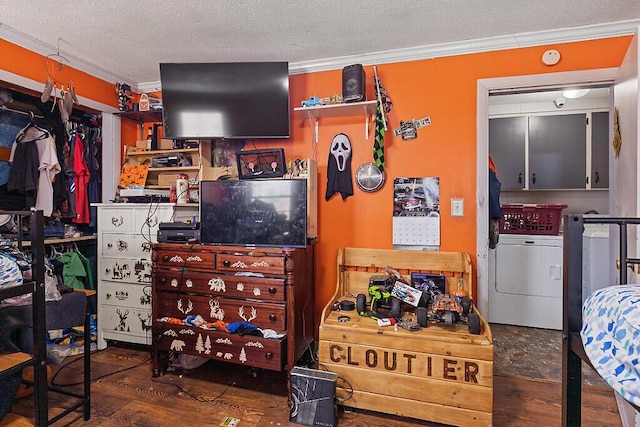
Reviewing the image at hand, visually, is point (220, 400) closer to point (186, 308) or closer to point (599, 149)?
point (186, 308)

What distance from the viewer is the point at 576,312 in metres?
0.93

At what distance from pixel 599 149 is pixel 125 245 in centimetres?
460

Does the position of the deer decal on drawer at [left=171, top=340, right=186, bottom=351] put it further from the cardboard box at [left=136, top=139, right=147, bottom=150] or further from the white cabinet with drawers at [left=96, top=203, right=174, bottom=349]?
the cardboard box at [left=136, top=139, right=147, bottom=150]

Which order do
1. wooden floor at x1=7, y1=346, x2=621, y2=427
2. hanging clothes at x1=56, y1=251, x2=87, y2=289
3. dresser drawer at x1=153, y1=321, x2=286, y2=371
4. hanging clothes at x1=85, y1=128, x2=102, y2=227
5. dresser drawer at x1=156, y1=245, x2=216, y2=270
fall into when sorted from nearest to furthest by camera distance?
wooden floor at x1=7, y1=346, x2=621, y2=427 → dresser drawer at x1=153, y1=321, x2=286, y2=371 → dresser drawer at x1=156, y1=245, x2=216, y2=270 → hanging clothes at x1=56, y1=251, x2=87, y2=289 → hanging clothes at x1=85, y1=128, x2=102, y2=227

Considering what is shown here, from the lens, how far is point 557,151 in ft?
11.8

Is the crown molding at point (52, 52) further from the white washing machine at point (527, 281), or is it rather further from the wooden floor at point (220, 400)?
the white washing machine at point (527, 281)

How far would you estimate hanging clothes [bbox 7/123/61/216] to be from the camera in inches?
100

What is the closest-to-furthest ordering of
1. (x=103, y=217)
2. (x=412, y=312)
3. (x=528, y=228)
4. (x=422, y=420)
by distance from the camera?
(x=422, y=420) → (x=412, y=312) → (x=103, y=217) → (x=528, y=228)

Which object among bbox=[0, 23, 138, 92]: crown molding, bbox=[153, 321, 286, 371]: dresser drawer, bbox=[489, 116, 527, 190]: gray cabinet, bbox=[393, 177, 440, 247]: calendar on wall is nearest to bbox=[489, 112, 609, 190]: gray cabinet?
bbox=[489, 116, 527, 190]: gray cabinet

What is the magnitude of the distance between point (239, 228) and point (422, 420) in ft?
5.29

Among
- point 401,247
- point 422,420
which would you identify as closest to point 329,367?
point 422,420

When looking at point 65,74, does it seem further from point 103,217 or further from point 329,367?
point 329,367

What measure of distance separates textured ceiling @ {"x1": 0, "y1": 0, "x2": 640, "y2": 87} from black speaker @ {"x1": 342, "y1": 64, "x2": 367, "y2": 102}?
0.62 feet

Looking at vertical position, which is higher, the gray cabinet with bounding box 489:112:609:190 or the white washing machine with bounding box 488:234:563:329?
the gray cabinet with bounding box 489:112:609:190
